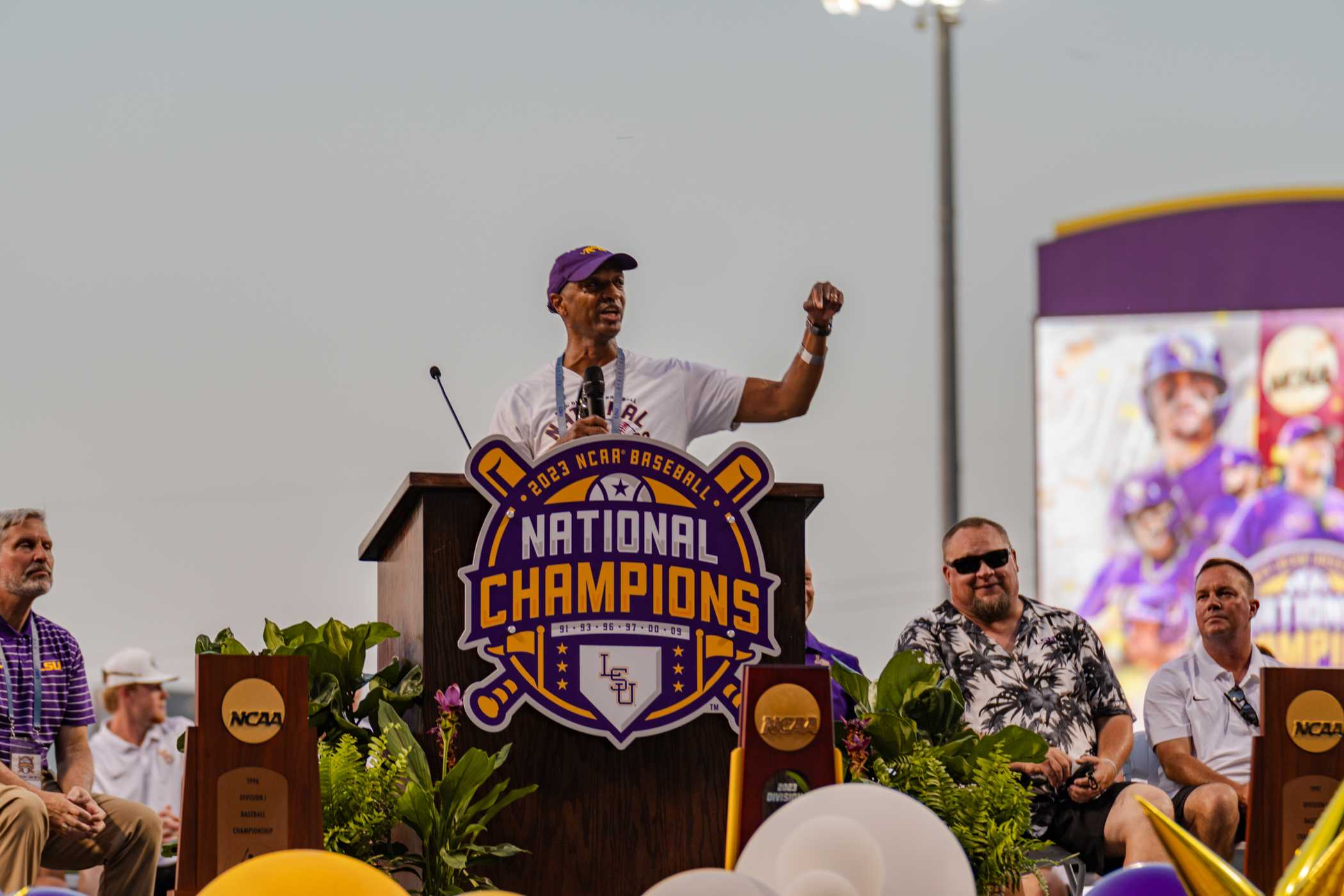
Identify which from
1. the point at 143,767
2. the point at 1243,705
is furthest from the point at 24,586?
the point at 143,767

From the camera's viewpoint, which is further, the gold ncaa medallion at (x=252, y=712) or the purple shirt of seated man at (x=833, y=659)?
the purple shirt of seated man at (x=833, y=659)

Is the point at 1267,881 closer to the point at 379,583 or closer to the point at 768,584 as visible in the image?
the point at 768,584

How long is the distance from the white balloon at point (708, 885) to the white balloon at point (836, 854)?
30 cm

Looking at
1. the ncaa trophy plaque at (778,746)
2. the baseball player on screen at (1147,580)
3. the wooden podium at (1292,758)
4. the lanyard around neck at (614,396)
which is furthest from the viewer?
the baseball player on screen at (1147,580)

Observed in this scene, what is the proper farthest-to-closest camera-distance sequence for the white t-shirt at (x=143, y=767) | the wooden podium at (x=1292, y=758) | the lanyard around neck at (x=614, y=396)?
the white t-shirt at (x=143, y=767) < the lanyard around neck at (x=614, y=396) < the wooden podium at (x=1292, y=758)

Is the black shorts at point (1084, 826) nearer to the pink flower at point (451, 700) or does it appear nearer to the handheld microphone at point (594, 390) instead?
the handheld microphone at point (594, 390)

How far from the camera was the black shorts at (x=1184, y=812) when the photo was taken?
15.3 feet

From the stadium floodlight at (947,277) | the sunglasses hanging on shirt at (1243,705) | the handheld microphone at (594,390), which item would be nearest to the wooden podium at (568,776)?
the handheld microphone at (594,390)

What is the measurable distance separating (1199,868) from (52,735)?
3456 millimetres

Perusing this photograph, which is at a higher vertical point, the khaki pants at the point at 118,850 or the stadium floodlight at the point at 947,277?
the stadium floodlight at the point at 947,277

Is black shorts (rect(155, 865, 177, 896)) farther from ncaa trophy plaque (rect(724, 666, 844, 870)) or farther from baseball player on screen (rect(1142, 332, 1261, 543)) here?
baseball player on screen (rect(1142, 332, 1261, 543))

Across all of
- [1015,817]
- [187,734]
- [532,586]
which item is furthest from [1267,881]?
[187,734]

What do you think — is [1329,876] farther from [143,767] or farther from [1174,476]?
[1174,476]

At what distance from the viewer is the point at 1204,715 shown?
5.34 m
